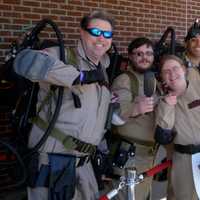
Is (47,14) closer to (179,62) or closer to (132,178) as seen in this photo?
(179,62)

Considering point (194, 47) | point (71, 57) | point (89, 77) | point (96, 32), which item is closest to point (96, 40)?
point (96, 32)

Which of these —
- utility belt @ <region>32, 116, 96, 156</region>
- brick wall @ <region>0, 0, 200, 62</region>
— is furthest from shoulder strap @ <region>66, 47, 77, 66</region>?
brick wall @ <region>0, 0, 200, 62</region>

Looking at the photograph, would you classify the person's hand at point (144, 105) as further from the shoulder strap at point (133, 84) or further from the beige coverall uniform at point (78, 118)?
the shoulder strap at point (133, 84)

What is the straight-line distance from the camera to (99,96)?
2.83 metres

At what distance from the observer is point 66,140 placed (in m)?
2.71

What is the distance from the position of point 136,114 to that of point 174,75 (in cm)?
36

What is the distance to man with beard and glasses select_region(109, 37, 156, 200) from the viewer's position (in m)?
3.18

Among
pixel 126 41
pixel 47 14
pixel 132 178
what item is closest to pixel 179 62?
pixel 132 178

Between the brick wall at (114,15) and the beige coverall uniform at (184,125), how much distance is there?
6.34ft

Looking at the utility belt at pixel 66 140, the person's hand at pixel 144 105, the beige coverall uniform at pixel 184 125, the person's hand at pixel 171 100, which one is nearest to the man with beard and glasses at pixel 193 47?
the beige coverall uniform at pixel 184 125

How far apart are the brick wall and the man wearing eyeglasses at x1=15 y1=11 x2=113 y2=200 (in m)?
1.62

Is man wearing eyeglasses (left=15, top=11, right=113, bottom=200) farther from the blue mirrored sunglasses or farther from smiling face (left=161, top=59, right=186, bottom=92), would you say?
smiling face (left=161, top=59, right=186, bottom=92)

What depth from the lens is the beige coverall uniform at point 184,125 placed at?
290cm

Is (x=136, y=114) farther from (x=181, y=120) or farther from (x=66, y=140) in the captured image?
(x=66, y=140)
